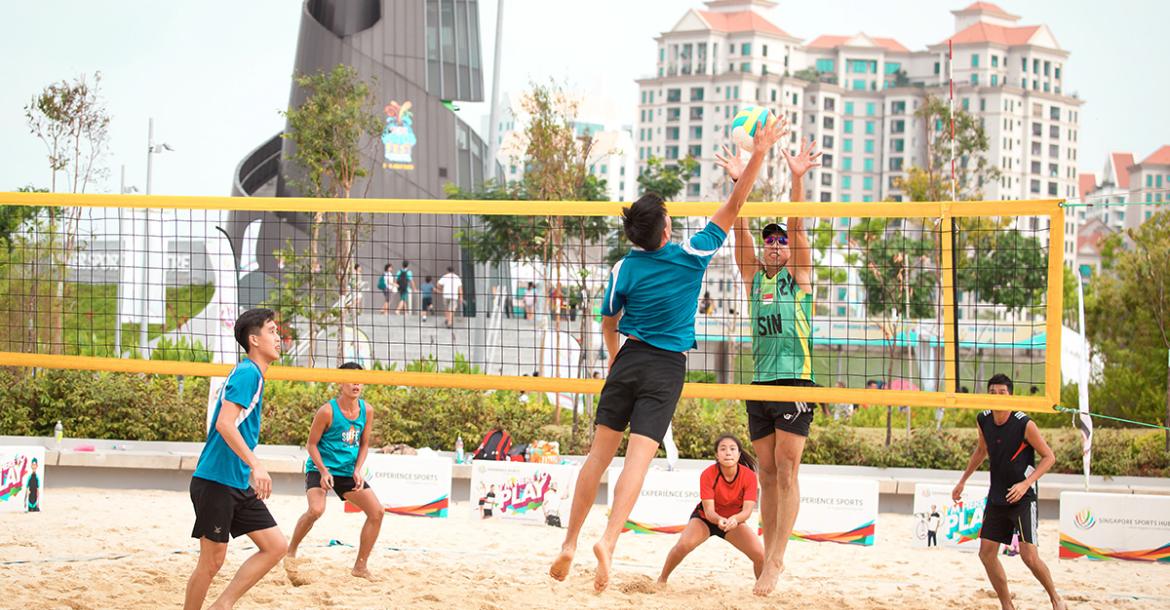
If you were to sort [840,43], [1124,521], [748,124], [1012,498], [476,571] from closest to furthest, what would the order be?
[748,124], [1012,498], [476,571], [1124,521], [840,43]

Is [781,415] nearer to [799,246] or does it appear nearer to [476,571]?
[799,246]

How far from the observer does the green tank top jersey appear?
705 cm

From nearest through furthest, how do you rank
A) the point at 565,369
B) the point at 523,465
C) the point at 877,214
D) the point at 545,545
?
the point at 877,214 < the point at 545,545 < the point at 523,465 < the point at 565,369

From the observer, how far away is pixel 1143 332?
57.6 feet

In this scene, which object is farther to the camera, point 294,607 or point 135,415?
point 135,415

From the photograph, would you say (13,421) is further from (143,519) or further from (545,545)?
(545,545)

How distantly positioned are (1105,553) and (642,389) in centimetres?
666

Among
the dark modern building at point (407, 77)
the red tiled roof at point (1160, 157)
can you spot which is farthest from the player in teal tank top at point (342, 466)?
the red tiled roof at point (1160, 157)

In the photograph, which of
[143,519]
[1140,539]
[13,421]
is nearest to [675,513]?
[1140,539]

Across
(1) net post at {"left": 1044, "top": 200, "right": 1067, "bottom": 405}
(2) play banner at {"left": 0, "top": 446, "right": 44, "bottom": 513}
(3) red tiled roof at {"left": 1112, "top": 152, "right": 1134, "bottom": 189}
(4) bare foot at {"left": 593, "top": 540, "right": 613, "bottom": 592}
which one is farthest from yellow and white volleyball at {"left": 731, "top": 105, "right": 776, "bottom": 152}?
(3) red tiled roof at {"left": 1112, "top": 152, "right": 1134, "bottom": 189}

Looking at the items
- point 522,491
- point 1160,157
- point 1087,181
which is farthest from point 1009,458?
point 1087,181

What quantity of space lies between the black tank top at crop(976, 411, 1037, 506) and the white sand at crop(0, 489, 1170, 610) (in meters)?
0.94

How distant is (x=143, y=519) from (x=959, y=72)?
117m

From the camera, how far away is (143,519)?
1071 cm
